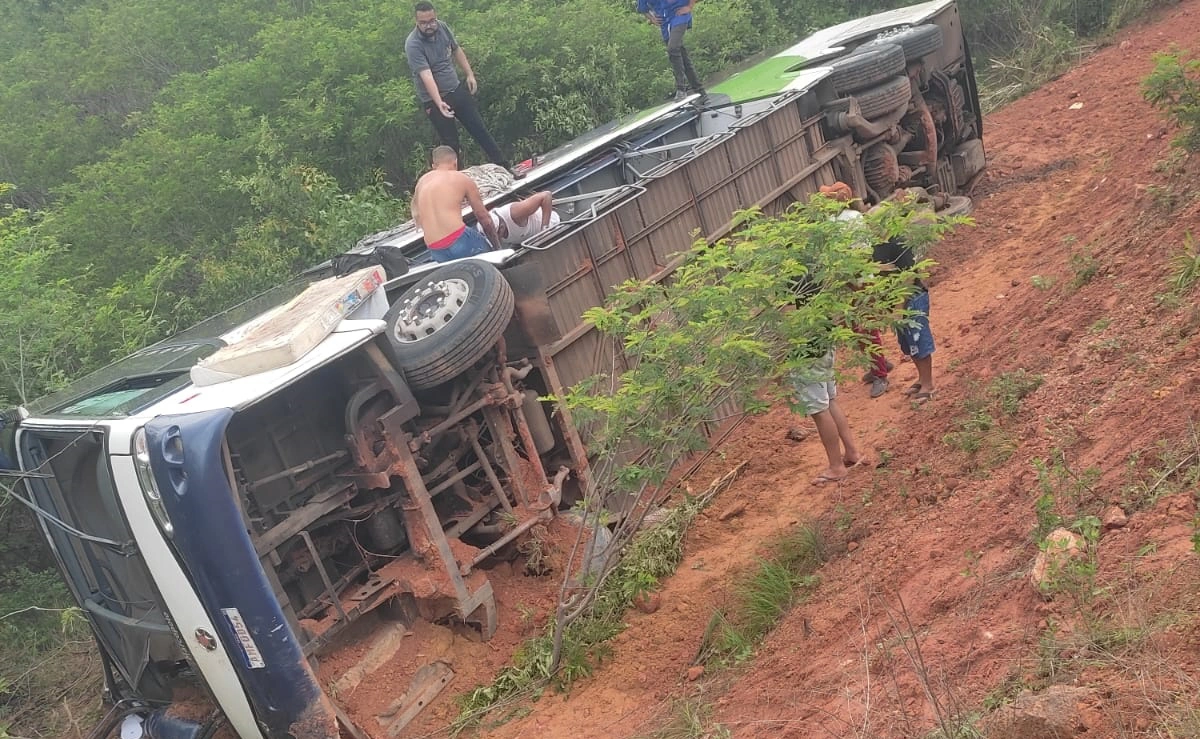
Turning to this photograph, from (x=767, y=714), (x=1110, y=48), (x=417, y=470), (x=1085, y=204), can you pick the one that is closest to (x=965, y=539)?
(x=767, y=714)

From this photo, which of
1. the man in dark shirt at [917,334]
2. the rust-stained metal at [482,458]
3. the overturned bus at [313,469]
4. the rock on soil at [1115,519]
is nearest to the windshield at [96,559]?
the overturned bus at [313,469]

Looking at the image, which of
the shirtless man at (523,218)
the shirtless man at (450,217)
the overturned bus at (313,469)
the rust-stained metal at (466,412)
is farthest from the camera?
the shirtless man at (523,218)

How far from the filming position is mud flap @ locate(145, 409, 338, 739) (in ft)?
14.9

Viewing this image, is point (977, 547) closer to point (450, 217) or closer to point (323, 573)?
point (323, 573)

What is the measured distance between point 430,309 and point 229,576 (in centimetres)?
203

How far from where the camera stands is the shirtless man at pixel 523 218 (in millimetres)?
7531

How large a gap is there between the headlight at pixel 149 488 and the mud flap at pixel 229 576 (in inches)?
1.2

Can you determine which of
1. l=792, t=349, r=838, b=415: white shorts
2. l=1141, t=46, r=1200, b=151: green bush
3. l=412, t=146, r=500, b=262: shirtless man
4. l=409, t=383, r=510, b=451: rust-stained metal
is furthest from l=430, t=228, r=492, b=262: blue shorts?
l=1141, t=46, r=1200, b=151: green bush

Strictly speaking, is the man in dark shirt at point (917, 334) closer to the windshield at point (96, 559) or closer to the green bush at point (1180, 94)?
the green bush at point (1180, 94)

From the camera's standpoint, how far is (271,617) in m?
4.73

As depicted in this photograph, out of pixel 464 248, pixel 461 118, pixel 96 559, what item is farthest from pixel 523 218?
pixel 96 559

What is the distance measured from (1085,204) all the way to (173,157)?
9.72 m

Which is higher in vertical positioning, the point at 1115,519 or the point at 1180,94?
the point at 1180,94

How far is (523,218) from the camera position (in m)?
7.55
